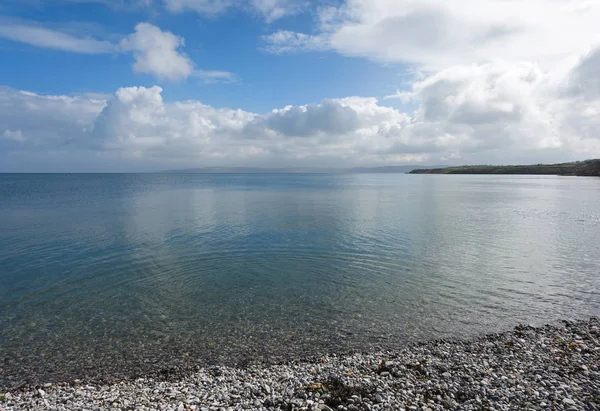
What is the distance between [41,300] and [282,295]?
1523 cm

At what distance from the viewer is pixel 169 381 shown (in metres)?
13.6

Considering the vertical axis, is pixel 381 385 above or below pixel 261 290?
above

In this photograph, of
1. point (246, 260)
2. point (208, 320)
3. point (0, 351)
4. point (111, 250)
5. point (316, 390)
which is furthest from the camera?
point (111, 250)

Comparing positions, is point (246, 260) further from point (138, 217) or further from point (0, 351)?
point (138, 217)

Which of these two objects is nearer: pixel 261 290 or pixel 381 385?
pixel 381 385

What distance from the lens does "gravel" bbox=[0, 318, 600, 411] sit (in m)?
11.2

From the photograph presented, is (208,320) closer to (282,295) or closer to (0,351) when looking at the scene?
(282,295)

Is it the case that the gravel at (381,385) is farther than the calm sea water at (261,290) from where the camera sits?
No

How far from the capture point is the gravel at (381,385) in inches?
440

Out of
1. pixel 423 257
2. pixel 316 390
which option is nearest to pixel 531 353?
pixel 316 390

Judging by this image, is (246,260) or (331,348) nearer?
(331,348)

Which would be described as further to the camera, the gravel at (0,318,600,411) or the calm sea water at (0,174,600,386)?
the calm sea water at (0,174,600,386)

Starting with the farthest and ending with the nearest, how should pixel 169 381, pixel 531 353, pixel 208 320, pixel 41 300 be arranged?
pixel 41 300 < pixel 208 320 < pixel 531 353 < pixel 169 381

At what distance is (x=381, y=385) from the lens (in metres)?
12.2
